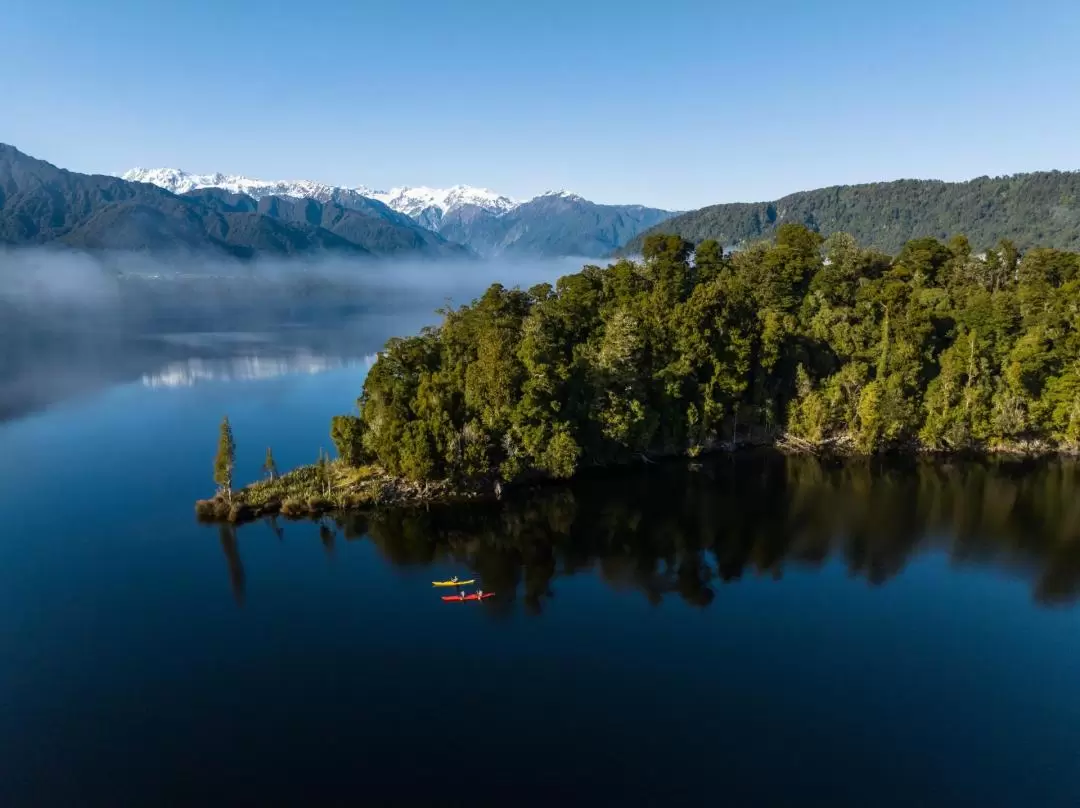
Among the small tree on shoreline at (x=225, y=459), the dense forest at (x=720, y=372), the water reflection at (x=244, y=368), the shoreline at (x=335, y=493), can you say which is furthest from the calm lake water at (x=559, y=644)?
the water reflection at (x=244, y=368)

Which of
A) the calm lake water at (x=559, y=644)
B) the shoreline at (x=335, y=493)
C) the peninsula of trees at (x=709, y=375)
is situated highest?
the peninsula of trees at (x=709, y=375)

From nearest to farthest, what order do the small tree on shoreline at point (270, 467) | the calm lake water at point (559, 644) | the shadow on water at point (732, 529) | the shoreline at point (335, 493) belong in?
the calm lake water at point (559, 644) < the shadow on water at point (732, 529) < the shoreline at point (335, 493) < the small tree on shoreline at point (270, 467)

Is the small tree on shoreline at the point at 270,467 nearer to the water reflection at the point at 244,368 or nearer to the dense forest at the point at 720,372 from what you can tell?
the dense forest at the point at 720,372

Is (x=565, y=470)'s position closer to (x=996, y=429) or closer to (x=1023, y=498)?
(x=1023, y=498)

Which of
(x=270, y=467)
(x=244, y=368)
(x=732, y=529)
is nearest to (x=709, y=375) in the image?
(x=732, y=529)

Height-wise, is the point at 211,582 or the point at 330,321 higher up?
the point at 330,321

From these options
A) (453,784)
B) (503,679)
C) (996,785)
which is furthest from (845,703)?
(453,784)

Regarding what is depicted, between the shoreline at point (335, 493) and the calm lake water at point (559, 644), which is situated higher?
the shoreline at point (335, 493)

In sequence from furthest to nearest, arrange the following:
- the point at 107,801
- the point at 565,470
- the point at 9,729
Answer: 1. the point at 565,470
2. the point at 9,729
3. the point at 107,801

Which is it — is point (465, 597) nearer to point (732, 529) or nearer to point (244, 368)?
point (732, 529)
